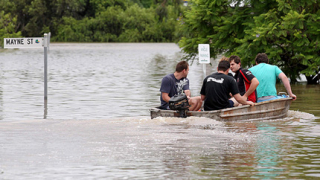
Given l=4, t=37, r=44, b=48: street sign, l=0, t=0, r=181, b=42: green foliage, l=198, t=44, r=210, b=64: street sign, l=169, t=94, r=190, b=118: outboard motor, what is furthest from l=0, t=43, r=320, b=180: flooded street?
l=0, t=0, r=181, b=42: green foliage

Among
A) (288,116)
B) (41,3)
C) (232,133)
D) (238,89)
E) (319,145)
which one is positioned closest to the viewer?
(319,145)

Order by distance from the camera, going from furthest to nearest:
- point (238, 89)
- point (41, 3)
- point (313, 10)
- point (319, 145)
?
point (41, 3)
point (313, 10)
point (238, 89)
point (319, 145)

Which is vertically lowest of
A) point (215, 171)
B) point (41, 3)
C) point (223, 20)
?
point (215, 171)

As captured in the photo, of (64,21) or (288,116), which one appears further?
(64,21)

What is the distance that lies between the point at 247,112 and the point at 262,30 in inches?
366

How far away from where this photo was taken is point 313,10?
25094mm

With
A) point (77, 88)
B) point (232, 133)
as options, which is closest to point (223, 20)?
point (77, 88)

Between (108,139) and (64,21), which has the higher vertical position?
(64,21)

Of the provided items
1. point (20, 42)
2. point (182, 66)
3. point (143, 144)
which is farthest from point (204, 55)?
point (143, 144)

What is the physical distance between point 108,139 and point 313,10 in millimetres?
14766

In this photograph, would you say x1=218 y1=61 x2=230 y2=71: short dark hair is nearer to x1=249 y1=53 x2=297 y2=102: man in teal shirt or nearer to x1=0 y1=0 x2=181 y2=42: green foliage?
x1=249 y1=53 x2=297 y2=102: man in teal shirt

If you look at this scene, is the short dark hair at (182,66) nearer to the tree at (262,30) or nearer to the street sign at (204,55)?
the street sign at (204,55)

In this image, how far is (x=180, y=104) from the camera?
46.1 feet

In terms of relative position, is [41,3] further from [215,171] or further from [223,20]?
[215,171]
